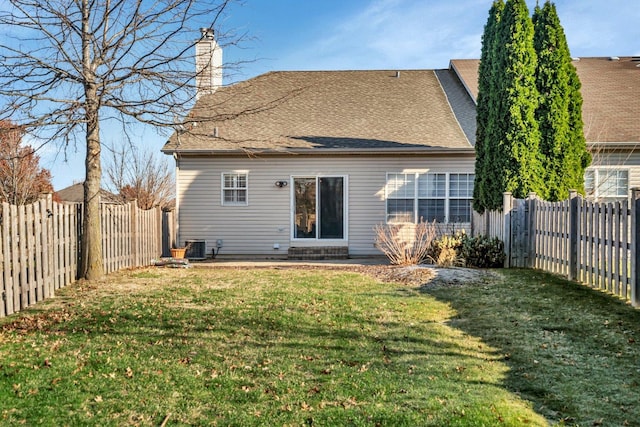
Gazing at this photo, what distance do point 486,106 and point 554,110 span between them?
1646mm

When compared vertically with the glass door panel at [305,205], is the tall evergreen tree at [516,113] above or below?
above

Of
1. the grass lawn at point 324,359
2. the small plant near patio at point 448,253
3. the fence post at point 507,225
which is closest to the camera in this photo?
the grass lawn at point 324,359

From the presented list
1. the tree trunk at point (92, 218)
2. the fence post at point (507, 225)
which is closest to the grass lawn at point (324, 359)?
the tree trunk at point (92, 218)

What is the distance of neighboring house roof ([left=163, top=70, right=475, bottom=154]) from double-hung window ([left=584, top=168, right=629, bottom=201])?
3.94 m

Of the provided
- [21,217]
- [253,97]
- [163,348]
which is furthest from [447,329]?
[253,97]

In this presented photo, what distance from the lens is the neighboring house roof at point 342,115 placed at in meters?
14.5

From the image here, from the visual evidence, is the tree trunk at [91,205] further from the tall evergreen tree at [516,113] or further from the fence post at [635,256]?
the fence post at [635,256]

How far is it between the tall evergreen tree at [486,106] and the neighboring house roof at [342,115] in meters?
1.56

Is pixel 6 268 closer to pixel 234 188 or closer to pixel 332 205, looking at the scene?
pixel 234 188

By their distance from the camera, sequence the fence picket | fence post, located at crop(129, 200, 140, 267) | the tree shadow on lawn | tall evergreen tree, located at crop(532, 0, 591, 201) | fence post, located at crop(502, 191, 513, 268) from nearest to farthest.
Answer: the tree shadow on lawn, the fence picket, fence post, located at crop(502, 191, 513, 268), tall evergreen tree, located at crop(532, 0, 591, 201), fence post, located at crop(129, 200, 140, 267)

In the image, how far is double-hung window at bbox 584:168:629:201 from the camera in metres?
14.9

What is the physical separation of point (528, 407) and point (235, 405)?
89.5 inches

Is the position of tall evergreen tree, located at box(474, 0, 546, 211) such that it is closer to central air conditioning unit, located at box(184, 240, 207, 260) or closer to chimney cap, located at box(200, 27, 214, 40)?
chimney cap, located at box(200, 27, 214, 40)

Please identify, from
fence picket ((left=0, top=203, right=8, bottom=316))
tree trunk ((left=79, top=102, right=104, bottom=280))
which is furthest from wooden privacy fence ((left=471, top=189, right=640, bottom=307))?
tree trunk ((left=79, top=102, right=104, bottom=280))
